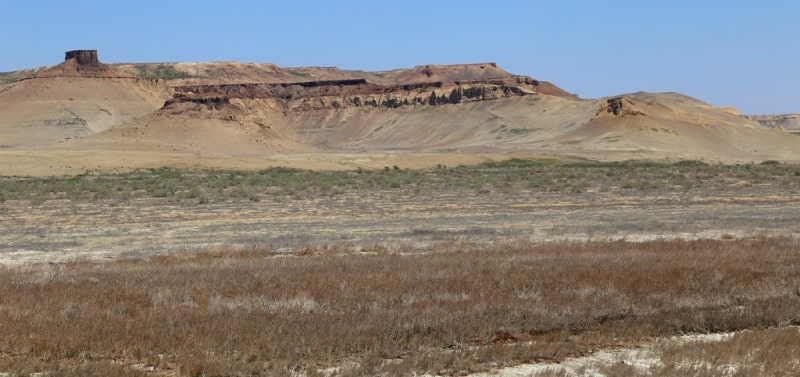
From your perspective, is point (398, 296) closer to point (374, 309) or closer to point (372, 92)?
point (374, 309)

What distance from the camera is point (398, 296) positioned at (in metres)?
11.9

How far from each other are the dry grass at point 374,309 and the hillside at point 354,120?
82112 millimetres

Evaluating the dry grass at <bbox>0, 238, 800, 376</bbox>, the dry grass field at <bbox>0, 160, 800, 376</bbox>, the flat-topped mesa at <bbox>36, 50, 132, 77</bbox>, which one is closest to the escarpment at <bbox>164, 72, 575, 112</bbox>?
the flat-topped mesa at <bbox>36, 50, 132, 77</bbox>

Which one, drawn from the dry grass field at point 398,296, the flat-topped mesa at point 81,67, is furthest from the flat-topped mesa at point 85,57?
the dry grass field at point 398,296

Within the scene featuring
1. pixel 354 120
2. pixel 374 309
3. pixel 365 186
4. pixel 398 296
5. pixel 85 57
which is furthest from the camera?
pixel 85 57

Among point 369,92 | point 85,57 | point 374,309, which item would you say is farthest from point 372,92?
point 374,309

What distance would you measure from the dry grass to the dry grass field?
0.03m

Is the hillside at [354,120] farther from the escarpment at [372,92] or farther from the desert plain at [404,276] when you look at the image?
the desert plain at [404,276]

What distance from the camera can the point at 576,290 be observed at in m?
12.4

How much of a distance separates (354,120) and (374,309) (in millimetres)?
152035

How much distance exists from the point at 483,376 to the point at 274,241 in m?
13.8

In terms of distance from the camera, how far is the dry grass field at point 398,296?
8.68m

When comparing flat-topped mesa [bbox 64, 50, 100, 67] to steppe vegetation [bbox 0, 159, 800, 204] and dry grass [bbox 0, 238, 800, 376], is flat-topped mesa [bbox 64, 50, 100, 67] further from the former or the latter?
dry grass [bbox 0, 238, 800, 376]

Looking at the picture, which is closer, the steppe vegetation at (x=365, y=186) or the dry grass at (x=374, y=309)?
the dry grass at (x=374, y=309)
